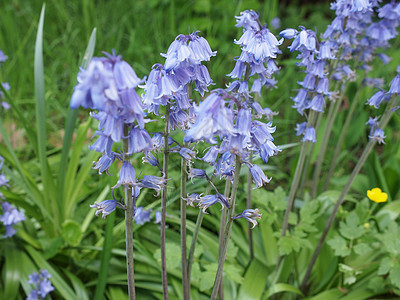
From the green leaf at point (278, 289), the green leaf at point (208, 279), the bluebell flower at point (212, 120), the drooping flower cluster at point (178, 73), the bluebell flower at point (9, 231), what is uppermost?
the drooping flower cluster at point (178, 73)

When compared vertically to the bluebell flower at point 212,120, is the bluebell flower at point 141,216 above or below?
below

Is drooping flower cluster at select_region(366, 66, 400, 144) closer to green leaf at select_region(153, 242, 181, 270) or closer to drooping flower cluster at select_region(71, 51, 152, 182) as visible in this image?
green leaf at select_region(153, 242, 181, 270)

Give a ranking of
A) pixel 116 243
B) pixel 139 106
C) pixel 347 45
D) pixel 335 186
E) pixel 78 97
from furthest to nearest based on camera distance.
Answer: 1. pixel 335 186
2. pixel 116 243
3. pixel 347 45
4. pixel 139 106
5. pixel 78 97

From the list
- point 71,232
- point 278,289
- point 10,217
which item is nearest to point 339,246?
point 278,289

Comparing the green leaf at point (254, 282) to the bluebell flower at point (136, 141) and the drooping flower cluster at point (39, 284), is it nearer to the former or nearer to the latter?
the drooping flower cluster at point (39, 284)

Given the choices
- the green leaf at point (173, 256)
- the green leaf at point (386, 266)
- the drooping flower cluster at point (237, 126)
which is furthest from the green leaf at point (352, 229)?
the drooping flower cluster at point (237, 126)

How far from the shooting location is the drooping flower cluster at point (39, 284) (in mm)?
2568

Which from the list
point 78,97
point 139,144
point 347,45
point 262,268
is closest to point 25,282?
point 262,268

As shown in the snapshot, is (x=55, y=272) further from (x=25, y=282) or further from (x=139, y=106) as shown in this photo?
(x=139, y=106)

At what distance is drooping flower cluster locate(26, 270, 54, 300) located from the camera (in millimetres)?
2568

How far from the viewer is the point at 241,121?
1442mm

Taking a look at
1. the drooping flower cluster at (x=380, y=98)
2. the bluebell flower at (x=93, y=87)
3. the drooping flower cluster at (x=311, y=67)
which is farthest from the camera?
the drooping flower cluster at (x=380, y=98)

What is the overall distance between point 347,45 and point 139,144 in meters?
1.90

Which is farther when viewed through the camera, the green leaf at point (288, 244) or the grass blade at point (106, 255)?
the green leaf at point (288, 244)
